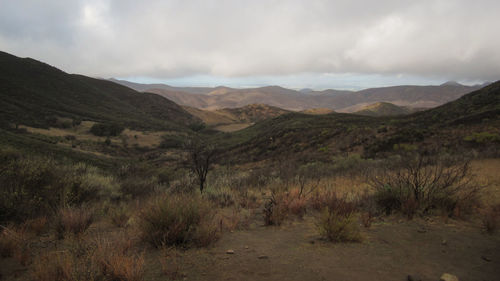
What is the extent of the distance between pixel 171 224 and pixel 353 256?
2.65 m

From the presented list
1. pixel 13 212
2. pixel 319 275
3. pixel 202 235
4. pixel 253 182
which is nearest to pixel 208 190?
pixel 253 182

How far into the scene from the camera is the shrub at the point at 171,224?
12.7 feet

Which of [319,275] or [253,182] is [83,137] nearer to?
[253,182]

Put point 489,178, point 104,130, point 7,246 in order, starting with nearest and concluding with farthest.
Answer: point 7,246 < point 489,178 < point 104,130

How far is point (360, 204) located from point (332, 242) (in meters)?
2.14

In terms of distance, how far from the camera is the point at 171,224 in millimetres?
3980

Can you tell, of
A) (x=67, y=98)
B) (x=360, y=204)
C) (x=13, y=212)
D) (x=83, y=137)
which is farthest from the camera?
(x=67, y=98)

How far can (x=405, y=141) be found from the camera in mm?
18547

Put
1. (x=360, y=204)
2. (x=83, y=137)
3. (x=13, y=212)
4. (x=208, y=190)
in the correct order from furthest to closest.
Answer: (x=83, y=137), (x=208, y=190), (x=360, y=204), (x=13, y=212)

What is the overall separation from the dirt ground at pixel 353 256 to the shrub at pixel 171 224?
28cm

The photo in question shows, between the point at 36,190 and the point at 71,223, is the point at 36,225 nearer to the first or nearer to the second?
the point at 71,223

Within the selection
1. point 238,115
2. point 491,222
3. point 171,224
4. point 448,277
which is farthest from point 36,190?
point 238,115

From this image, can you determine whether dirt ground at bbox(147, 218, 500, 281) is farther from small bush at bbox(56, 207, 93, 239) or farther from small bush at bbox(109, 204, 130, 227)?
small bush at bbox(109, 204, 130, 227)

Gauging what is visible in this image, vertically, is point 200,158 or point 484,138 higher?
point 484,138
